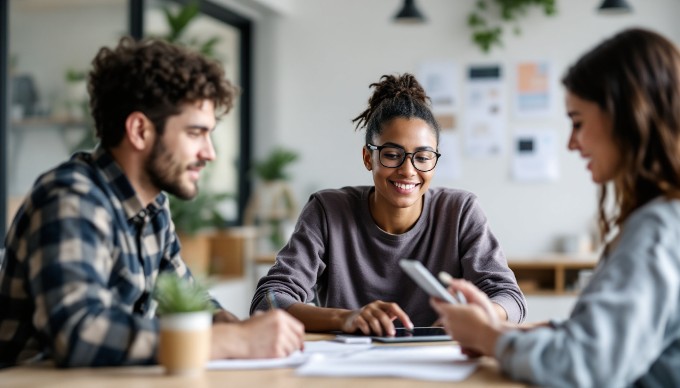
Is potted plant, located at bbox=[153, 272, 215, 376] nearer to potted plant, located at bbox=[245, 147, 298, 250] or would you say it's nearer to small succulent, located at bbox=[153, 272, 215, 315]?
small succulent, located at bbox=[153, 272, 215, 315]

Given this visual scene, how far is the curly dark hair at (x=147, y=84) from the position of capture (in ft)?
5.26

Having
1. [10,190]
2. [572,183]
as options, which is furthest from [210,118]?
[572,183]

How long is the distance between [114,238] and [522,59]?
16.0 feet

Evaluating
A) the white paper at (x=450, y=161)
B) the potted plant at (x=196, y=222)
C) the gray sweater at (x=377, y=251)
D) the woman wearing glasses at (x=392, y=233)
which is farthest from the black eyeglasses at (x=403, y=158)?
the white paper at (x=450, y=161)

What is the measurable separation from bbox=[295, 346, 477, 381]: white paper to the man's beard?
407 mm

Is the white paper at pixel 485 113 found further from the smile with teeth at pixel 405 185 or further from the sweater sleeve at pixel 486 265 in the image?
the smile with teeth at pixel 405 185

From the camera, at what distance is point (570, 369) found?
1.27m

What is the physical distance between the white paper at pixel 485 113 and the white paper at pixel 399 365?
4558mm

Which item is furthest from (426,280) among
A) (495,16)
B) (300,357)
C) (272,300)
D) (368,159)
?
(495,16)

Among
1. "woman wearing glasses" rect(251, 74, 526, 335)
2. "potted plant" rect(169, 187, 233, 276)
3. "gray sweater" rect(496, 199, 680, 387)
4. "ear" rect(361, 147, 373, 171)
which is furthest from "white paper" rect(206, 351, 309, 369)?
"potted plant" rect(169, 187, 233, 276)

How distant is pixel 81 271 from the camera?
141 centimetres

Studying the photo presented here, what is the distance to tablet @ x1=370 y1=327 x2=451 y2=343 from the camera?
1.77m

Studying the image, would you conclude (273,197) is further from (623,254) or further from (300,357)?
(623,254)

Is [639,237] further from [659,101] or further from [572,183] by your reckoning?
[572,183]
